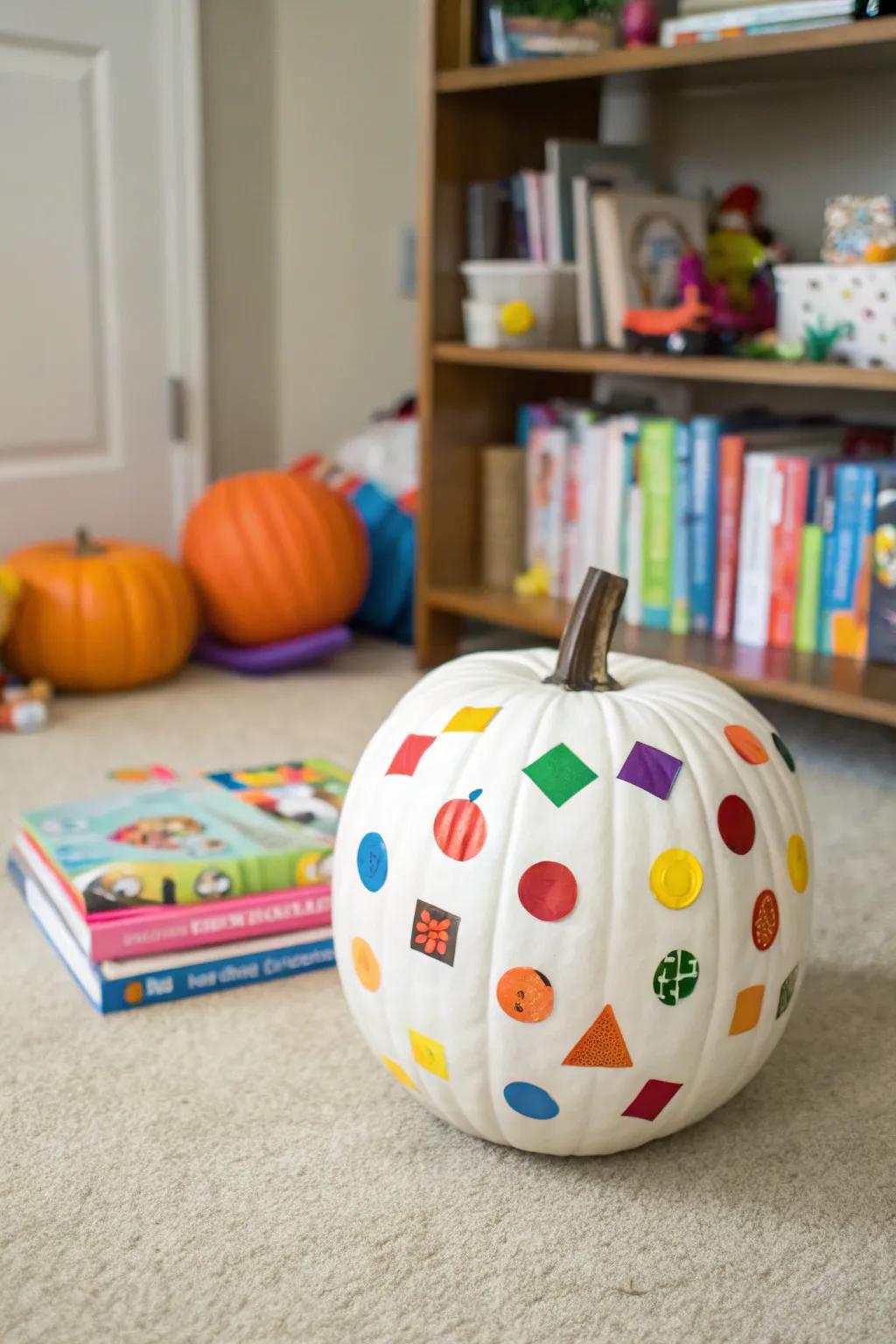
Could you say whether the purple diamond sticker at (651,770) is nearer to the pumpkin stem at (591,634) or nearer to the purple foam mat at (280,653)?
the pumpkin stem at (591,634)

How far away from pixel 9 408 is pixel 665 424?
1.17 meters

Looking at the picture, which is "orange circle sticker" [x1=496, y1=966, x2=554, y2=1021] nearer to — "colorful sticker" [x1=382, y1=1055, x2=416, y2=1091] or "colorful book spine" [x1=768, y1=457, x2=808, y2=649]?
"colorful sticker" [x1=382, y1=1055, x2=416, y2=1091]

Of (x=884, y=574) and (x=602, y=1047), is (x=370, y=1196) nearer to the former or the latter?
(x=602, y=1047)

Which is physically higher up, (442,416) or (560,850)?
(442,416)

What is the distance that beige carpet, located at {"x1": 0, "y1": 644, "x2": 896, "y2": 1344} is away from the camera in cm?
80

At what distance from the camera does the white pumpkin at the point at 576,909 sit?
841mm

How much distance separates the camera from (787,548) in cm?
187

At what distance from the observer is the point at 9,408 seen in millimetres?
2404

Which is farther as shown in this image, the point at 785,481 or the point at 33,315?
the point at 33,315

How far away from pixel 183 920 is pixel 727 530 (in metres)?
1.05

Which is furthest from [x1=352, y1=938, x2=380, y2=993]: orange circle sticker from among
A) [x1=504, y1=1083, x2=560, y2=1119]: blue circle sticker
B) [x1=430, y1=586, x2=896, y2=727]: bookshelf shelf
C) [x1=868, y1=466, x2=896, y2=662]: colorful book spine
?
[x1=868, y1=466, x2=896, y2=662]: colorful book spine

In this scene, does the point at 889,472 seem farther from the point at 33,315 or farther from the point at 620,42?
the point at 33,315

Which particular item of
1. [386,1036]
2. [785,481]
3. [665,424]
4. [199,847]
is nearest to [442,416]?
[665,424]

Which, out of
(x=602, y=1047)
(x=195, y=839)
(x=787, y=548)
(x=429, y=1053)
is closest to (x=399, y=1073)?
(x=429, y=1053)
